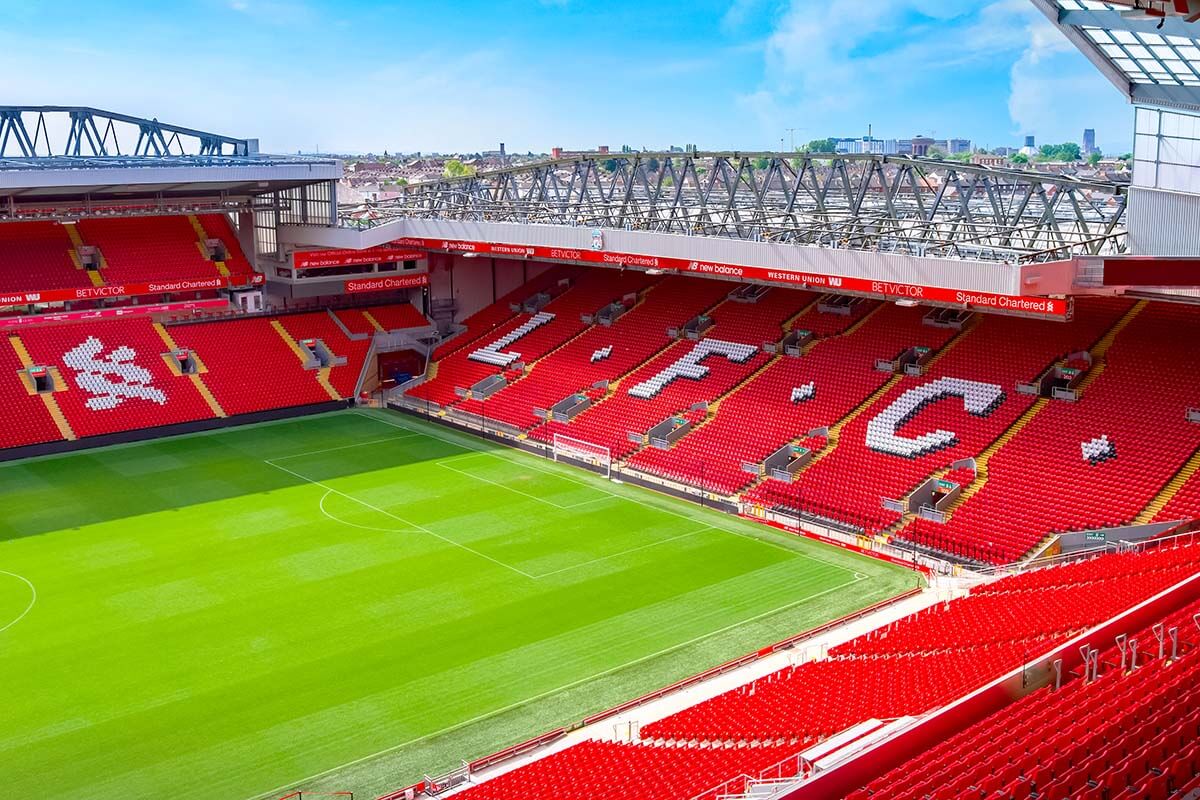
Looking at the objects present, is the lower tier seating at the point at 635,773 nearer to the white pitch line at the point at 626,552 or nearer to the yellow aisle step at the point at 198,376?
the white pitch line at the point at 626,552

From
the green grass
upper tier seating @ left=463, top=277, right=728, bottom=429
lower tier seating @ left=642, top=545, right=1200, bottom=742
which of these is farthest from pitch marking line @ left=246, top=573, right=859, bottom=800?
upper tier seating @ left=463, top=277, right=728, bottom=429

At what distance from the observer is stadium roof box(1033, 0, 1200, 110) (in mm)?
23672

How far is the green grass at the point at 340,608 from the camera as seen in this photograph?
877 inches

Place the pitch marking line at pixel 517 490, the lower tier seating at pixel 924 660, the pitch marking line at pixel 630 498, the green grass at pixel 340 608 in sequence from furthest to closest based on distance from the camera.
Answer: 1. the pitch marking line at pixel 517 490
2. the pitch marking line at pixel 630 498
3. the green grass at pixel 340 608
4. the lower tier seating at pixel 924 660

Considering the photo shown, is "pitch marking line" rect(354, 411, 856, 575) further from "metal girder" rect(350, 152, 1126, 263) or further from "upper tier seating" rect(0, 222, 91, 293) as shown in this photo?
"upper tier seating" rect(0, 222, 91, 293)

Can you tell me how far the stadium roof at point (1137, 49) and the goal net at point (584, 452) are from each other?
1992cm

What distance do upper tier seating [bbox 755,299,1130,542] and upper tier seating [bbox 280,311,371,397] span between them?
22.2 metres

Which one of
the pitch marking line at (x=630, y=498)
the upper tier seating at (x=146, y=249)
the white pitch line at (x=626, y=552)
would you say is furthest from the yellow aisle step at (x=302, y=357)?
the white pitch line at (x=626, y=552)

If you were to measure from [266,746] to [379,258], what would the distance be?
3497 centimetres

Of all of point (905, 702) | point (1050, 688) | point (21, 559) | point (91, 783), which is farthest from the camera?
point (21, 559)

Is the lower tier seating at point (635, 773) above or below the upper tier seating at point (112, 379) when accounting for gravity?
below

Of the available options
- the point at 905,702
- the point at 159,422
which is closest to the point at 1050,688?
the point at 905,702

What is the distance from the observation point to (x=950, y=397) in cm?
3753

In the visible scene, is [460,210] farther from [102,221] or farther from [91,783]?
[91,783]
